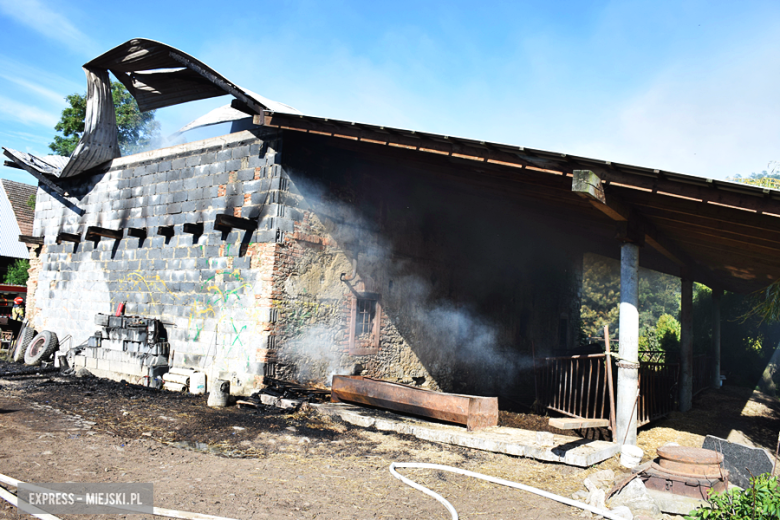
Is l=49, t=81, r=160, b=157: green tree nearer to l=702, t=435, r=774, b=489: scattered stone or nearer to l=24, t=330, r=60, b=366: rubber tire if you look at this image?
l=24, t=330, r=60, b=366: rubber tire

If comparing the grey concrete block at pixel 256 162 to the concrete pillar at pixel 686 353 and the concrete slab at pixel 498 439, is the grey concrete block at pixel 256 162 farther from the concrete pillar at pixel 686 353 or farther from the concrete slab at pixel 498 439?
the concrete pillar at pixel 686 353

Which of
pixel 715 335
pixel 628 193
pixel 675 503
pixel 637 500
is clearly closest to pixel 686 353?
pixel 715 335

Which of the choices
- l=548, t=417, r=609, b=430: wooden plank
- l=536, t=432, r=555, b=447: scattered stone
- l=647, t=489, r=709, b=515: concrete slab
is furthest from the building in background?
l=647, t=489, r=709, b=515: concrete slab

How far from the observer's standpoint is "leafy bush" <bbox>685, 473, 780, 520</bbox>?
3297 mm

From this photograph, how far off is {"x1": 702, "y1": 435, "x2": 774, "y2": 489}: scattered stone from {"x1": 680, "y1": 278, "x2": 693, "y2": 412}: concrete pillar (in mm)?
5873

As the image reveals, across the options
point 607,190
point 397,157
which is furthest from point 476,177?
point 607,190

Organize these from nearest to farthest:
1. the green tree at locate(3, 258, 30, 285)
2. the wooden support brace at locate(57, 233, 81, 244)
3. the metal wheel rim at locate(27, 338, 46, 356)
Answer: the wooden support brace at locate(57, 233, 81, 244), the metal wheel rim at locate(27, 338, 46, 356), the green tree at locate(3, 258, 30, 285)

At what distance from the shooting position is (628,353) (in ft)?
22.3

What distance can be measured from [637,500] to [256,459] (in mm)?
4081

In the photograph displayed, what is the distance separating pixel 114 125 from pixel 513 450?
12.6 meters

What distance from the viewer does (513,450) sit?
624 centimetres

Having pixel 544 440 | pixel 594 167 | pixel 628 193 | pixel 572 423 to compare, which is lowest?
pixel 544 440

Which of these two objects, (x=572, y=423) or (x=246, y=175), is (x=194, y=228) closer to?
(x=246, y=175)

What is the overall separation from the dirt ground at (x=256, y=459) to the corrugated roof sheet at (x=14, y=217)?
1748 cm
